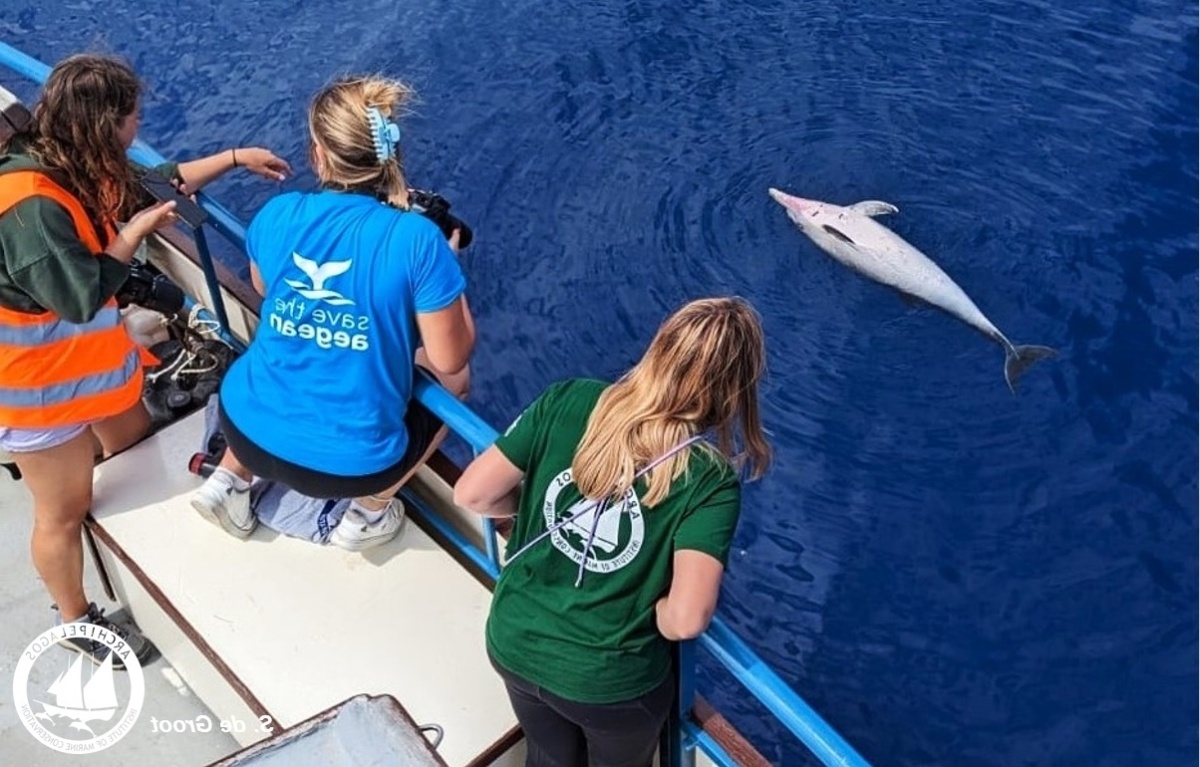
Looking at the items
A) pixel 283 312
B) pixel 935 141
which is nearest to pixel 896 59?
pixel 935 141

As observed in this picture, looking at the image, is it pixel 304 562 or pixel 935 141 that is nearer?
pixel 304 562

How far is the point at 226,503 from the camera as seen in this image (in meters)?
3.87

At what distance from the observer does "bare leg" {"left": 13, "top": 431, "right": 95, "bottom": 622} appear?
3.68 metres

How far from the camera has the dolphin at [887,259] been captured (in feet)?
21.2

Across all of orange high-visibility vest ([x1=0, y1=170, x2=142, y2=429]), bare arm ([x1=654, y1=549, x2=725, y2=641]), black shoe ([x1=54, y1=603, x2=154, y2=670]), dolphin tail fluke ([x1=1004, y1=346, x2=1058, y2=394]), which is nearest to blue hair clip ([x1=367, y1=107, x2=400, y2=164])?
orange high-visibility vest ([x1=0, y1=170, x2=142, y2=429])

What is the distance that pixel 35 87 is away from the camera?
29.8 feet

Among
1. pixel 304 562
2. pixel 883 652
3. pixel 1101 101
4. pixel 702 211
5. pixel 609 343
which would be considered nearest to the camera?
pixel 304 562

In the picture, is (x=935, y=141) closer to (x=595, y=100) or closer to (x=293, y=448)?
(x=595, y=100)

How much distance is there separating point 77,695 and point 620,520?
7.87ft

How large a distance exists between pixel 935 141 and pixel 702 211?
174 centimetres

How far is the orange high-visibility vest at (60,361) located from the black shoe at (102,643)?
0.77 metres

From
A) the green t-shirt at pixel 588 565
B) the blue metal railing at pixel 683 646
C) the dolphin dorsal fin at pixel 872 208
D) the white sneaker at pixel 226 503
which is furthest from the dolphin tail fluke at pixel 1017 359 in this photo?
the white sneaker at pixel 226 503

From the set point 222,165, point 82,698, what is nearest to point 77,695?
point 82,698

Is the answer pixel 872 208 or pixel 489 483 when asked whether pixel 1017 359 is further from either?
pixel 489 483
